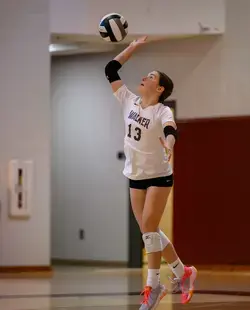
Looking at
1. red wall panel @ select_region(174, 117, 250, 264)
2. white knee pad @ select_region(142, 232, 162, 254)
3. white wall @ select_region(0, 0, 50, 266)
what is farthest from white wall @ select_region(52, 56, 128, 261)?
white knee pad @ select_region(142, 232, 162, 254)

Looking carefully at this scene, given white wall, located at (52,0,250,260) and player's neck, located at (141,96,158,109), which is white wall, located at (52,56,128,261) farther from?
player's neck, located at (141,96,158,109)

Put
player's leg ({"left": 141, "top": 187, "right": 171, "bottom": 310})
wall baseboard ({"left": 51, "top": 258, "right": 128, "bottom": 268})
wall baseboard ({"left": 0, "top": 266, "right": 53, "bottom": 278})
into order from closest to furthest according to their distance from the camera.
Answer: player's leg ({"left": 141, "top": 187, "right": 171, "bottom": 310}) → wall baseboard ({"left": 0, "top": 266, "right": 53, "bottom": 278}) → wall baseboard ({"left": 51, "top": 258, "right": 128, "bottom": 268})

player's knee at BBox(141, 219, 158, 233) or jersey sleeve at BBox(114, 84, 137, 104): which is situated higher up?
jersey sleeve at BBox(114, 84, 137, 104)

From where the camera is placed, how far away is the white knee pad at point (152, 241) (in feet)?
18.2

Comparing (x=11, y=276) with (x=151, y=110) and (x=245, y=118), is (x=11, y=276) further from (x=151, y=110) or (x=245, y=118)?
(x=151, y=110)

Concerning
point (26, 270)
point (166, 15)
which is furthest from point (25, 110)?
point (166, 15)

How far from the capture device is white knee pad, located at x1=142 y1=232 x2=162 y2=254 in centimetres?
556

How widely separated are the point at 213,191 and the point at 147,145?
4.85 metres

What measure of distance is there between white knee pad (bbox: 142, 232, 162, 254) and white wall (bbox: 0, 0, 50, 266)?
15.3 ft

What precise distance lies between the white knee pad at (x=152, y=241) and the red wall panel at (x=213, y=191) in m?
4.67

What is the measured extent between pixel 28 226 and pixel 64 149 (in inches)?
149

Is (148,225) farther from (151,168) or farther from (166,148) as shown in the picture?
(166,148)

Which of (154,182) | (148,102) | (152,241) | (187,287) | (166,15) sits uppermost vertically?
(166,15)

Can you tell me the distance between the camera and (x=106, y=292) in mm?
7410
